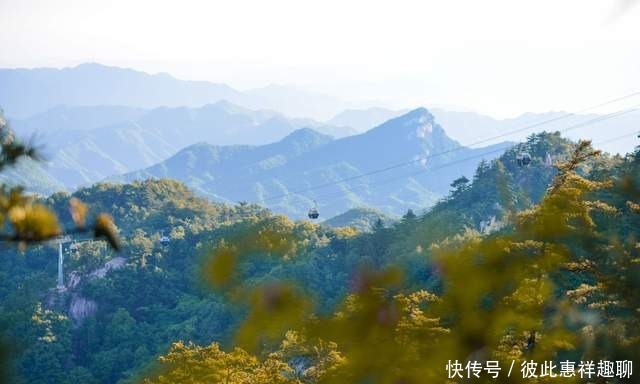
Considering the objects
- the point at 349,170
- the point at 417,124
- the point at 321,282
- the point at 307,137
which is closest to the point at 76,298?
the point at 321,282

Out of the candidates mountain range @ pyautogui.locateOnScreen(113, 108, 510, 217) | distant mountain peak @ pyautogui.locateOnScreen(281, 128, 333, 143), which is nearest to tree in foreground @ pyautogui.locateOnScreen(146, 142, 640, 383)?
mountain range @ pyautogui.locateOnScreen(113, 108, 510, 217)

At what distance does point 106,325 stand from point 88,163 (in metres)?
167

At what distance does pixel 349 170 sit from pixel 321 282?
88808 mm

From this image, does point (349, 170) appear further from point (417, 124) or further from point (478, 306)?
point (478, 306)

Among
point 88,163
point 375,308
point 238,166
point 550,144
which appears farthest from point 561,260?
point 88,163

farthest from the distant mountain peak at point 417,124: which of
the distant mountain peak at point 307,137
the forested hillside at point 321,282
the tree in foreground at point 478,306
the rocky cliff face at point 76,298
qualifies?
the tree in foreground at point 478,306

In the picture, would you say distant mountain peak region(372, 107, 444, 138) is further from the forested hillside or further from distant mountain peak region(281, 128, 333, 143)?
the forested hillside

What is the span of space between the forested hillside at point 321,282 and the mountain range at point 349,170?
63355 mm

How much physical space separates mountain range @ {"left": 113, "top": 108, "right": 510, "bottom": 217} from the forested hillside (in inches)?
2494

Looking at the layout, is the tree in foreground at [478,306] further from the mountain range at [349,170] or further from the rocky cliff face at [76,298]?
the mountain range at [349,170]

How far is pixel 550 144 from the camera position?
86.6 ft

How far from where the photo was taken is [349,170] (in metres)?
113

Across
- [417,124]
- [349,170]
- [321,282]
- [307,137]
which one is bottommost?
[349,170]

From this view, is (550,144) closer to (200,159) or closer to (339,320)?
(339,320)
